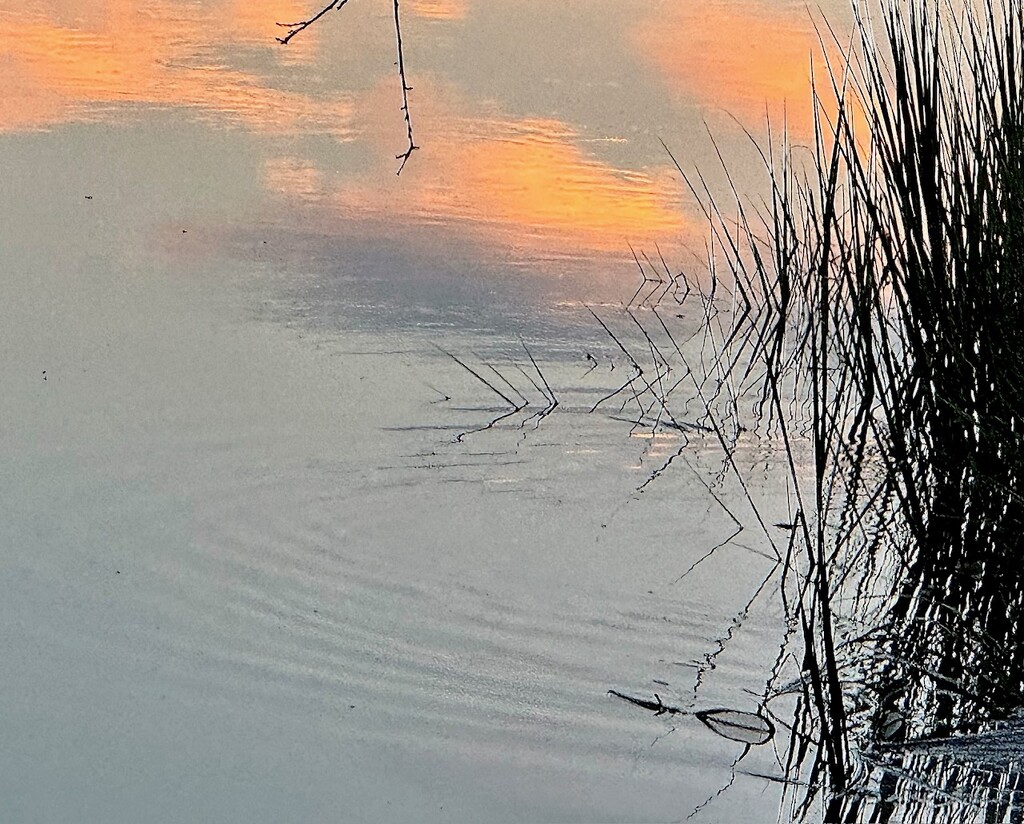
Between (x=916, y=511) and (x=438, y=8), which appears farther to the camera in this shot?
(x=438, y=8)

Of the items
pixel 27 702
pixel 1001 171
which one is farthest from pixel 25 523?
pixel 1001 171

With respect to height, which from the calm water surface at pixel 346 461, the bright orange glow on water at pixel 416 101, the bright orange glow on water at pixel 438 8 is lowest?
the calm water surface at pixel 346 461

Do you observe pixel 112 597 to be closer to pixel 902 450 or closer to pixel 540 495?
pixel 540 495

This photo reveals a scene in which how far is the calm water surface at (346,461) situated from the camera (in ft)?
6.99

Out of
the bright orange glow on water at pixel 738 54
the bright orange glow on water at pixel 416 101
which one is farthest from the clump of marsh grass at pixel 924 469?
the bright orange glow on water at pixel 738 54

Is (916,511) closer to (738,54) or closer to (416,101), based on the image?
(416,101)

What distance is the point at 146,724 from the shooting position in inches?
84.8

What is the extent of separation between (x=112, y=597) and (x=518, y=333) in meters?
1.44

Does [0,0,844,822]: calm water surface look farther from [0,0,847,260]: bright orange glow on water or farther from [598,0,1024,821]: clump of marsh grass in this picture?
[598,0,1024,821]: clump of marsh grass

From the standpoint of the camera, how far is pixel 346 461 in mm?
3008

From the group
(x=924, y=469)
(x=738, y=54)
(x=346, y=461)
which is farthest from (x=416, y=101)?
(x=924, y=469)

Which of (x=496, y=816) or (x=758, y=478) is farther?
(x=758, y=478)

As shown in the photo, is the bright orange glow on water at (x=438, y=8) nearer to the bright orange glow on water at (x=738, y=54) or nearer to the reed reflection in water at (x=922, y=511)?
the bright orange glow on water at (x=738, y=54)

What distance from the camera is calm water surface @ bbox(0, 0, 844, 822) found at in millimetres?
2131
